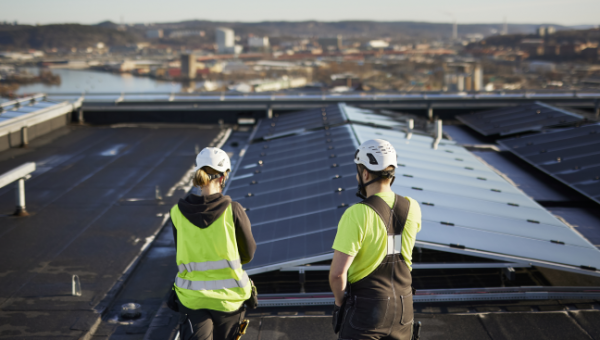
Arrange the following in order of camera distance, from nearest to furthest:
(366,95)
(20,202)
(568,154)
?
(20,202) < (568,154) < (366,95)

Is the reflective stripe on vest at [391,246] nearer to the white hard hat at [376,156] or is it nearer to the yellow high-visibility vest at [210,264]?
the white hard hat at [376,156]

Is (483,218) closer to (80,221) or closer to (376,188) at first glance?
(376,188)

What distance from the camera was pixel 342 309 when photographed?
4.68m

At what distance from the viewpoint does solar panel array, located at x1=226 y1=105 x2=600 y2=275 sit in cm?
815

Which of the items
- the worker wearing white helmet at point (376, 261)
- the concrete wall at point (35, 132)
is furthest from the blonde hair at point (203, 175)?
the concrete wall at point (35, 132)

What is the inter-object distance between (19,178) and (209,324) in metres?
9.66

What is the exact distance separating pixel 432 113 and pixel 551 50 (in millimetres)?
182287

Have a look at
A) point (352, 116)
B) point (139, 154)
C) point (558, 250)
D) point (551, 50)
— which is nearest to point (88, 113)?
point (139, 154)

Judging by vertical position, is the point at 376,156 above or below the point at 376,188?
above

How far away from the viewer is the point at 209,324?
4.96m

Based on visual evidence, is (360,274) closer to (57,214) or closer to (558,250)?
(558,250)

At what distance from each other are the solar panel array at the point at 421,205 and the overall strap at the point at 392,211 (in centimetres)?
325

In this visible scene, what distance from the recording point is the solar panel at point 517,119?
64.8ft

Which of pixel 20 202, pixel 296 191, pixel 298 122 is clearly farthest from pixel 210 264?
pixel 298 122
